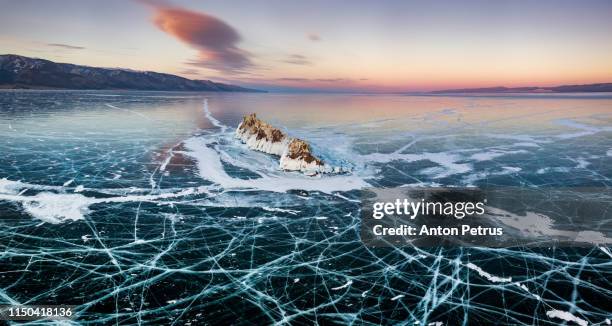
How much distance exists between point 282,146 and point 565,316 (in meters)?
12.3

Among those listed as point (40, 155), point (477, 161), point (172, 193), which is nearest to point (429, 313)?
point (172, 193)

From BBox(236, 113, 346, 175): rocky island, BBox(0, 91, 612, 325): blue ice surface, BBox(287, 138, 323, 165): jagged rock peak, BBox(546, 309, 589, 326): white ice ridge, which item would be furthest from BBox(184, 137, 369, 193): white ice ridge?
BBox(546, 309, 589, 326): white ice ridge

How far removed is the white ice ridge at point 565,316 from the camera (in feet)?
15.8

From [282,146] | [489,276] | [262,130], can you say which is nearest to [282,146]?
[282,146]

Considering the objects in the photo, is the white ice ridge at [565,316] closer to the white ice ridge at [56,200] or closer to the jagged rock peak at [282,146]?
the jagged rock peak at [282,146]

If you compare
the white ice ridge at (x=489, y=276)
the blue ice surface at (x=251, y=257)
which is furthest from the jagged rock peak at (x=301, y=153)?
the white ice ridge at (x=489, y=276)

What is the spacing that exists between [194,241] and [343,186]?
533 centimetres

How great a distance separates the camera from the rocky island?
41.7 feet

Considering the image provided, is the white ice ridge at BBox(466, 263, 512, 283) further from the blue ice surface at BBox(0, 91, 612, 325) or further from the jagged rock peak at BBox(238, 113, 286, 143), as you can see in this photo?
the jagged rock peak at BBox(238, 113, 286, 143)

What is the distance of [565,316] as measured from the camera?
4.92 m

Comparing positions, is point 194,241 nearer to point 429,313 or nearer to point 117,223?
point 117,223

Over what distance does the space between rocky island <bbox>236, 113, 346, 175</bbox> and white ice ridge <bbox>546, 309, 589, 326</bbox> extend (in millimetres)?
8172

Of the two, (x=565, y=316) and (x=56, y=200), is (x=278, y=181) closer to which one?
(x=56, y=200)

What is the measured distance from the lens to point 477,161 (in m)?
14.8
